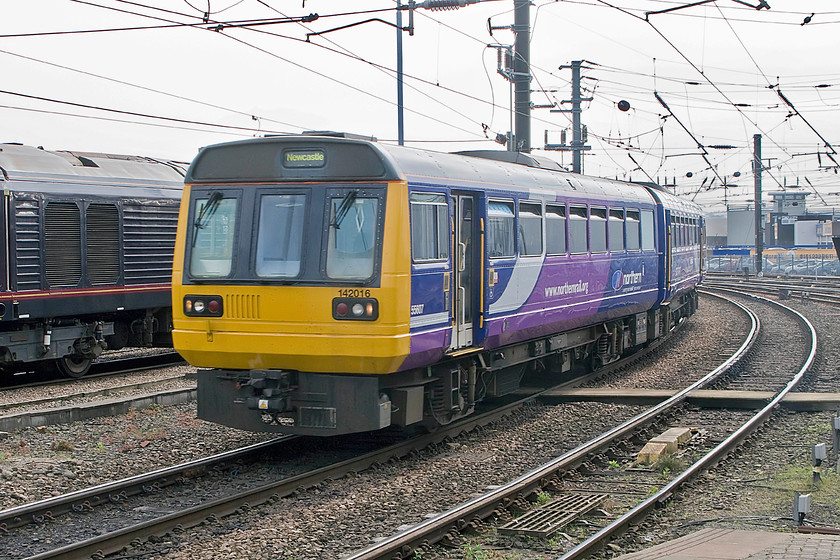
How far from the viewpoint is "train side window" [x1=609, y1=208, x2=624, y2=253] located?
1594 cm

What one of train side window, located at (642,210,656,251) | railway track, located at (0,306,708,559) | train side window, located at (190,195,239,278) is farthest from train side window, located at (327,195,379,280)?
train side window, located at (642,210,656,251)

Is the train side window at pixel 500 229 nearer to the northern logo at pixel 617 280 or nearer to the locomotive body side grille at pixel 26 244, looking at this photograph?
the northern logo at pixel 617 280

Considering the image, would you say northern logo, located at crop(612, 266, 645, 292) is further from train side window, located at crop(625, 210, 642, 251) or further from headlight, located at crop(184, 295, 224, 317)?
headlight, located at crop(184, 295, 224, 317)

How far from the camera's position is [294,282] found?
30.9 ft

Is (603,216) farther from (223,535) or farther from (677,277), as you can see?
(223,535)

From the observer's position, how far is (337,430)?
9445mm

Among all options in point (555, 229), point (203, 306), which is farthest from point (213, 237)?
point (555, 229)

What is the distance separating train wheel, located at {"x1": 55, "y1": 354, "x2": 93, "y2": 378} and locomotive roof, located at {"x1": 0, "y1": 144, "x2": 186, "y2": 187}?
291 cm

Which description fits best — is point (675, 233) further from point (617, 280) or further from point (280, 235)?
point (280, 235)

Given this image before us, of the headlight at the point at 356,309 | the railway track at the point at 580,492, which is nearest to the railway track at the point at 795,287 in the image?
the railway track at the point at 580,492

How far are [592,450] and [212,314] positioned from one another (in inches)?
156

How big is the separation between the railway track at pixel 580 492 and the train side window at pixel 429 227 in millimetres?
2276

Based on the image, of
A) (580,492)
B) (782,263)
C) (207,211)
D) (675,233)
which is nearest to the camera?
(580,492)

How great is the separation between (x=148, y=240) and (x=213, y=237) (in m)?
8.00
